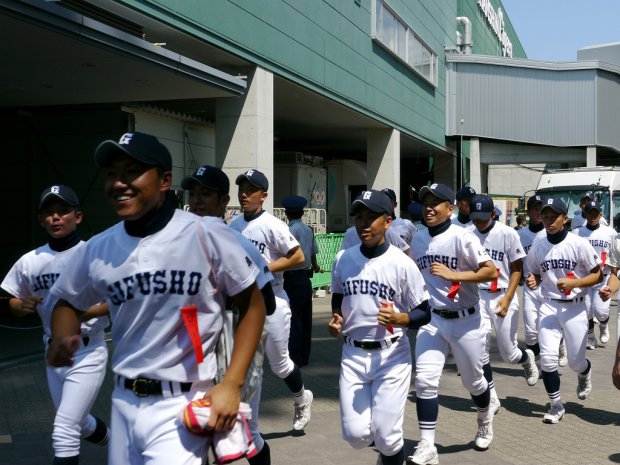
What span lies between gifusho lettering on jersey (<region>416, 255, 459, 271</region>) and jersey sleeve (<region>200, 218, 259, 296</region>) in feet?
12.0

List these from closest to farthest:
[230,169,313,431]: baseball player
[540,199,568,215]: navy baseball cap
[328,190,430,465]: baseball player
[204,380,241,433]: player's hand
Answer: [204,380,241,433]: player's hand, [328,190,430,465]: baseball player, [230,169,313,431]: baseball player, [540,199,568,215]: navy baseball cap

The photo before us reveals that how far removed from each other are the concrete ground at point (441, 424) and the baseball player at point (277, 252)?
324 mm

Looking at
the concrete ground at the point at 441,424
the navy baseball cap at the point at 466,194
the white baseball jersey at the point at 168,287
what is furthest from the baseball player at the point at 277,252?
the white baseball jersey at the point at 168,287

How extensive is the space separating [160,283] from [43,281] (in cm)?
278

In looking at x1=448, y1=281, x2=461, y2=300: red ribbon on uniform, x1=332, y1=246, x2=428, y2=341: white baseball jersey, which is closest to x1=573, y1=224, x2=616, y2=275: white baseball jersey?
x1=448, y1=281, x2=461, y2=300: red ribbon on uniform

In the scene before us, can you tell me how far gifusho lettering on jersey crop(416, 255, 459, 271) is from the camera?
6.64 m

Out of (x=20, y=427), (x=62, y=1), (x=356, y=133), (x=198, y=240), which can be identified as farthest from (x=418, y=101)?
(x=198, y=240)

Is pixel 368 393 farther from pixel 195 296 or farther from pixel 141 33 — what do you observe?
pixel 141 33

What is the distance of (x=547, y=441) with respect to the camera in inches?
275

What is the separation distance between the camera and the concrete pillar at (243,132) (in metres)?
16.3

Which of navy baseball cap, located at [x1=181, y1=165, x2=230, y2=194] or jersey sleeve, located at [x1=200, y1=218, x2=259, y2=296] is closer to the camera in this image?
jersey sleeve, located at [x1=200, y1=218, x2=259, y2=296]

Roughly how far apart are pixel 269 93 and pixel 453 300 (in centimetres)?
1104

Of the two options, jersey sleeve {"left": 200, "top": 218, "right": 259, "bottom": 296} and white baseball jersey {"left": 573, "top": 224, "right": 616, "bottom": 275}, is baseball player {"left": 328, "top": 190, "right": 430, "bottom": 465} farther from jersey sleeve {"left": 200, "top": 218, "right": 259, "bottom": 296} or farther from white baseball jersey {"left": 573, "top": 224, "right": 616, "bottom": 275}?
white baseball jersey {"left": 573, "top": 224, "right": 616, "bottom": 275}

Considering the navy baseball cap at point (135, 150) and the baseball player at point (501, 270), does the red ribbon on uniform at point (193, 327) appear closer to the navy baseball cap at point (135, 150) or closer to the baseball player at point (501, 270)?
the navy baseball cap at point (135, 150)
